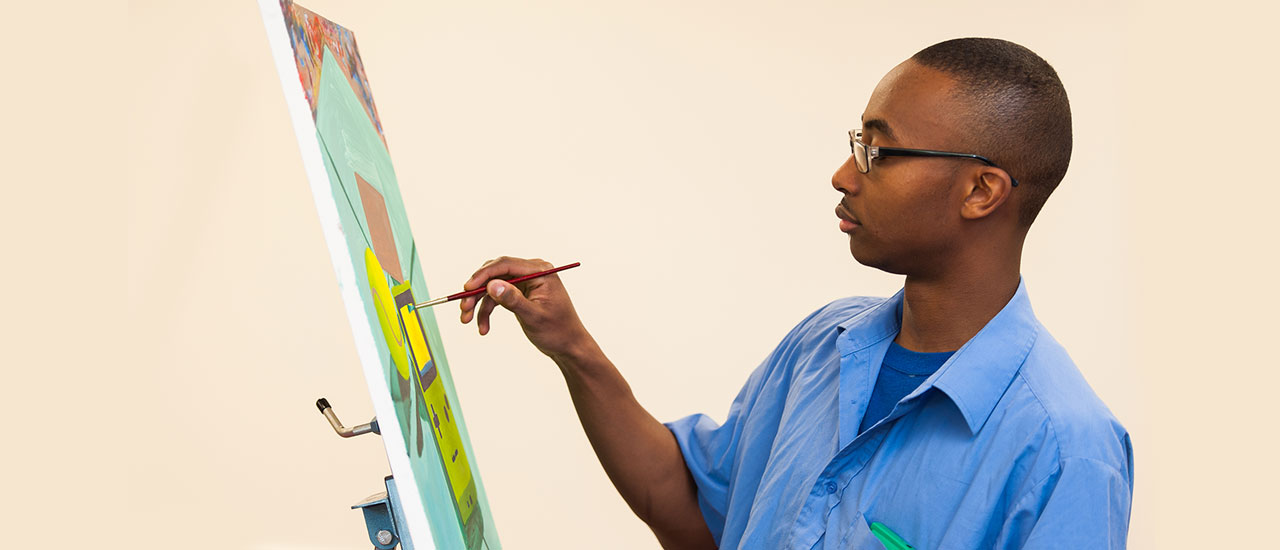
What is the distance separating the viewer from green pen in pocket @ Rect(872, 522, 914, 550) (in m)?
1.03

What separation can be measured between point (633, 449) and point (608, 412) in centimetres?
7

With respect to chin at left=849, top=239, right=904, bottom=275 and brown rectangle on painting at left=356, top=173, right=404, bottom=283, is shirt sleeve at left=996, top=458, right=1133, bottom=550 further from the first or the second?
brown rectangle on painting at left=356, top=173, right=404, bottom=283

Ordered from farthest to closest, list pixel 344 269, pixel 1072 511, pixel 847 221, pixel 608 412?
pixel 608 412 → pixel 847 221 → pixel 1072 511 → pixel 344 269

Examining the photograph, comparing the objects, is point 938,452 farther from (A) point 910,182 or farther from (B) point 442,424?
(B) point 442,424

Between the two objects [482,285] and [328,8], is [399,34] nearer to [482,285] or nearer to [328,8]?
[328,8]

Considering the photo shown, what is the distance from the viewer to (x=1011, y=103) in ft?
3.45

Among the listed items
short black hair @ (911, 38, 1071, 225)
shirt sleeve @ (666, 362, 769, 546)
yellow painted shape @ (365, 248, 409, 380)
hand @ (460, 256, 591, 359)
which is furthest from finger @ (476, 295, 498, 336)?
short black hair @ (911, 38, 1071, 225)

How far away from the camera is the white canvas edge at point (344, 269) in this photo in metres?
0.77

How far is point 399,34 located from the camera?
287cm

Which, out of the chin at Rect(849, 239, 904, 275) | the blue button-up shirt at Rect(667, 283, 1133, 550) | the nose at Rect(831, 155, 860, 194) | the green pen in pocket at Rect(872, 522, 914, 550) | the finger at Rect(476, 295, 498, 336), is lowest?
the green pen in pocket at Rect(872, 522, 914, 550)

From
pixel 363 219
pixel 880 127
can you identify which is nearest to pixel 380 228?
pixel 363 219

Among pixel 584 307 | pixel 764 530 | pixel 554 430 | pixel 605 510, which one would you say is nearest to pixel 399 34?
pixel 584 307

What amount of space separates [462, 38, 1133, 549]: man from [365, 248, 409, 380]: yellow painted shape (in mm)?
160

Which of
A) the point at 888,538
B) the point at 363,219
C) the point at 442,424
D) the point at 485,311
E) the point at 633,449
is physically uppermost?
the point at 363,219
